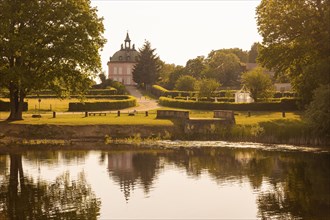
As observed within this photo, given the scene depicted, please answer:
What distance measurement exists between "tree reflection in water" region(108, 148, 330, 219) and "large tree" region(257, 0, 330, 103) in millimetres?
13974

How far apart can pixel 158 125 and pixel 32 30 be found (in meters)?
15.9

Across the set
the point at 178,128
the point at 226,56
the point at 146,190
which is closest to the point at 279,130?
the point at 178,128

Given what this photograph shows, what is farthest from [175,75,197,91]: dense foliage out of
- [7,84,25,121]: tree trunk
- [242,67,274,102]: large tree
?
[7,84,25,121]: tree trunk

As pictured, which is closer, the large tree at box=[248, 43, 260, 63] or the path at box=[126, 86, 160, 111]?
the path at box=[126, 86, 160, 111]

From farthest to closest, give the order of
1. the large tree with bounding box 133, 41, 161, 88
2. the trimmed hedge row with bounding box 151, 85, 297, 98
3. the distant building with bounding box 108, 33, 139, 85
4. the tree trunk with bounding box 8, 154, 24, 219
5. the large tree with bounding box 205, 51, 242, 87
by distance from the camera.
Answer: the distant building with bounding box 108, 33, 139, 85 < the large tree with bounding box 205, 51, 242, 87 < the large tree with bounding box 133, 41, 161, 88 < the trimmed hedge row with bounding box 151, 85, 297, 98 < the tree trunk with bounding box 8, 154, 24, 219

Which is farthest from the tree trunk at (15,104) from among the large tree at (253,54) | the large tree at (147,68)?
the large tree at (253,54)

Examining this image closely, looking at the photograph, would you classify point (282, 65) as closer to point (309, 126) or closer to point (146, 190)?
point (309, 126)

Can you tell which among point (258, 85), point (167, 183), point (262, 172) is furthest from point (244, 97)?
point (167, 183)

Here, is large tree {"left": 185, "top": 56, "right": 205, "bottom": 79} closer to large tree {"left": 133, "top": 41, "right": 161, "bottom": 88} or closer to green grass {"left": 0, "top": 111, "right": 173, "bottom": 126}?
large tree {"left": 133, "top": 41, "right": 161, "bottom": 88}

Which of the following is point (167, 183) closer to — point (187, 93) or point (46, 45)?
point (46, 45)

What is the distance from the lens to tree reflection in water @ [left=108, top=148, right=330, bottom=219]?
97.2 feet

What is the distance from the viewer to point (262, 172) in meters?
38.8

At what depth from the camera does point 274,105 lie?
73875 millimetres

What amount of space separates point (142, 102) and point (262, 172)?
60764 millimetres
